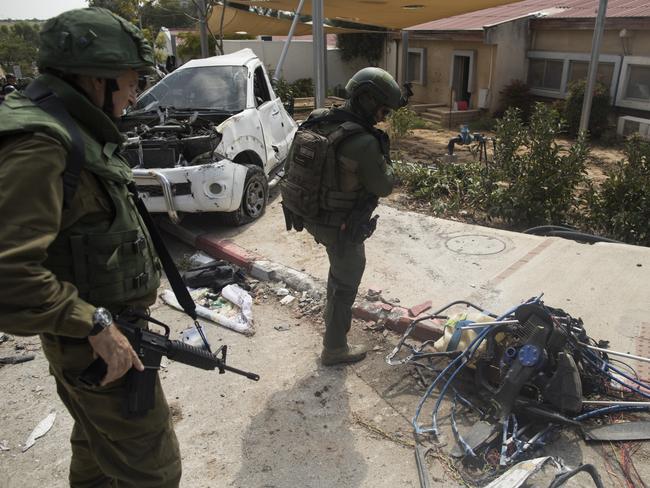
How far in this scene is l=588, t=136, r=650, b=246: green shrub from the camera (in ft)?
17.1

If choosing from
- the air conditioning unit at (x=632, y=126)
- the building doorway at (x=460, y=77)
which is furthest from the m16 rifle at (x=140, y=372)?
the building doorway at (x=460, y=77)

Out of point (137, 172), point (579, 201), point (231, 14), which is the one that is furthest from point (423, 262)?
point (231, 14)

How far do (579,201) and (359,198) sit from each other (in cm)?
361

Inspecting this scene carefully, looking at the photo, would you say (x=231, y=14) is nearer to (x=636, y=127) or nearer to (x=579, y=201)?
(x=636, y=127)

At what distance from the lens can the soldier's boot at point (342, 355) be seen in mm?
3570

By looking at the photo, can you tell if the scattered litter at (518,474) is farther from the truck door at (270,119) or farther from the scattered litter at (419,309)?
the truck door at (270,119)

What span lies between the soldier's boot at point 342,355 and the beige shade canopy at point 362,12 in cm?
894

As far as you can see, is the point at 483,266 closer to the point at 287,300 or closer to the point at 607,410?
the point at 287,300

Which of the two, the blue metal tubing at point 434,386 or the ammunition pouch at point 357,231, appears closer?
the blue metal tubing at point 434,386

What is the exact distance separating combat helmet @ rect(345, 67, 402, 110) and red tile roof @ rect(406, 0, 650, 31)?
10.9 metres

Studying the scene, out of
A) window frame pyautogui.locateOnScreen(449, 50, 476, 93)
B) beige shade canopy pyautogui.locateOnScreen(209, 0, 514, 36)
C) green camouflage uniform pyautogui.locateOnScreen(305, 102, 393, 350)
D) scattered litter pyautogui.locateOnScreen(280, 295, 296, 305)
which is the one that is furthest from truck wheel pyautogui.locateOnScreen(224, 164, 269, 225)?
window frame pyautogui.locateOnScreen(449, 50, 476, 93)

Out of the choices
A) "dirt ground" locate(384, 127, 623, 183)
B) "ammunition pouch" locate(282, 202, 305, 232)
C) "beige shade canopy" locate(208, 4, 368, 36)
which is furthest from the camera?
"beige shade canopy" locate(208, 4, 368, 36)

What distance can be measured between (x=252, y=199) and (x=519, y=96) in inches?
417

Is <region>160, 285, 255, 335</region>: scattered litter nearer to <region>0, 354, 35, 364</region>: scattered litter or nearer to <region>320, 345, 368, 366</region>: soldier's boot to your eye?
<region>320, 345, 368, 366</region>: soldier's boot
